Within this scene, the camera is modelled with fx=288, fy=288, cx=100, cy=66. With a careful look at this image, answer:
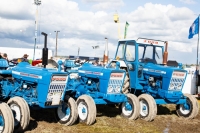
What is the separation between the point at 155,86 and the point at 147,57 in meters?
1.10

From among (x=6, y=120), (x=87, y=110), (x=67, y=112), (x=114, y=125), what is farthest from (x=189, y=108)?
(x=6, y=120)

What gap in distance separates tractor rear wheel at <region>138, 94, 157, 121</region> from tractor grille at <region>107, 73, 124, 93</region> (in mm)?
918

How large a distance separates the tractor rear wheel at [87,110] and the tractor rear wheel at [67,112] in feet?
1.13

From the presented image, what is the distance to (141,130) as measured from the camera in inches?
283

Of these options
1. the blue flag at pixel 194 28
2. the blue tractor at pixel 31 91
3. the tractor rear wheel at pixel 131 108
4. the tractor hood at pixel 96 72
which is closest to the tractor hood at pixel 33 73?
the blue tractor at pixel 31 91

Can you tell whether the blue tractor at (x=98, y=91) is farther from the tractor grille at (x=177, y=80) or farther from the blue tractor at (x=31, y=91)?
the tractor grille at (x=177, y=80)

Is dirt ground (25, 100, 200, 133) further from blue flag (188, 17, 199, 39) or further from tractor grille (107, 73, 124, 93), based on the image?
blue flag (188, 17, 199, 39)

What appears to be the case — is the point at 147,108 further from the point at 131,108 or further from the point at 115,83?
the point at 115,83

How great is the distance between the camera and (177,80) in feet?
28.7

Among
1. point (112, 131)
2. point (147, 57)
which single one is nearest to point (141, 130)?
point (112, 131)

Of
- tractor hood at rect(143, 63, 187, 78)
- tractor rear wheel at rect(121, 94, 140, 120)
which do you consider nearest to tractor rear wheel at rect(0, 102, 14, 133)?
tractor rear wheel at rect(121, 94, 140, 120)

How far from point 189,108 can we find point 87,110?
378 cm

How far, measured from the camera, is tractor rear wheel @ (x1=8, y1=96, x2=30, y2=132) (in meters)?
5.95

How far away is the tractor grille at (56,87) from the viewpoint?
6406 mm
